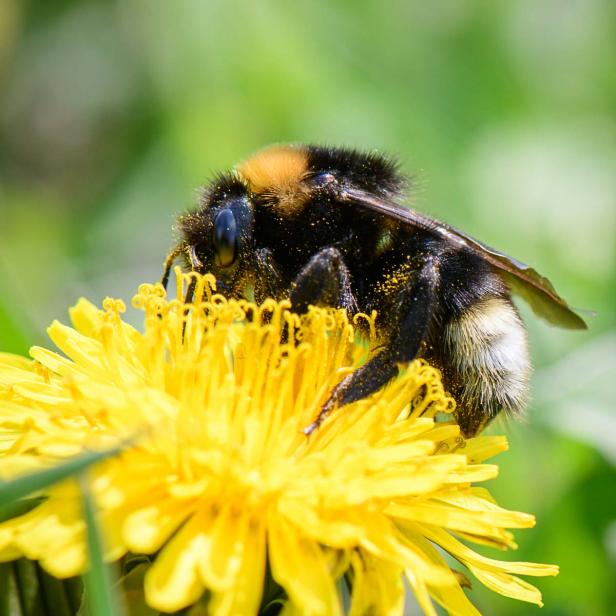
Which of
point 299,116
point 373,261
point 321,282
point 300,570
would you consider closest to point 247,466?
point 300,570

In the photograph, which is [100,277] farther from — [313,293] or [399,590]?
[399,590]

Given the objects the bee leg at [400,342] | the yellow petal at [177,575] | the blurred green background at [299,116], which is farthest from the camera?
the blurred green background at [299,116]

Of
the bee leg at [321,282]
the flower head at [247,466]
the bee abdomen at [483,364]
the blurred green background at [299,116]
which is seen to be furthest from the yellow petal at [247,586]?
the blurred green background at [299,116]

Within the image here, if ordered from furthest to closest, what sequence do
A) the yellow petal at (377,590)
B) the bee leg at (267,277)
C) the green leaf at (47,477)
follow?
the bee leg at (267,277) < the yellow petal at (377,590) < the green leaf at (47,477)

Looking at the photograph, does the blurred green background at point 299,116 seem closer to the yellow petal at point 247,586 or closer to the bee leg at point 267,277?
the bee leg at point 267,277

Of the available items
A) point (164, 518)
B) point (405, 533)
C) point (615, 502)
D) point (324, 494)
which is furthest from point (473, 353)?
point (615, 502)

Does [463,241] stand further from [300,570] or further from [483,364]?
[300,570]
